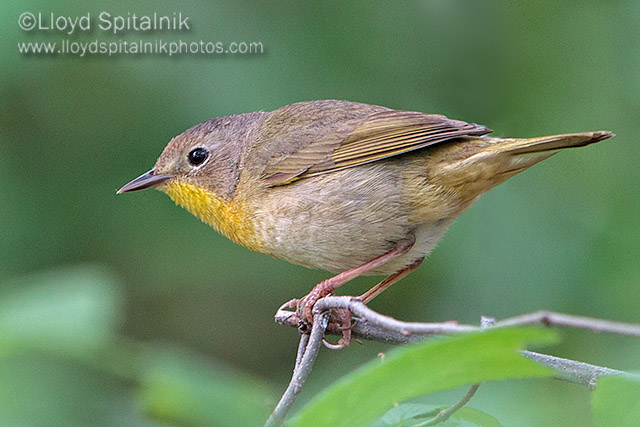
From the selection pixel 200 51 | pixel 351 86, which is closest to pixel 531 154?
pixel 351 86

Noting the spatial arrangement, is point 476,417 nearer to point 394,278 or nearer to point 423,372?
point 423,372

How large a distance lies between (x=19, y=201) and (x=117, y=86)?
1.12 metres

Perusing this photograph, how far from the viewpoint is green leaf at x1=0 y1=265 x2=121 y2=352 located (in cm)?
173

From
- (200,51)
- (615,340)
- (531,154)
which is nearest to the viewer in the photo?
(531,154)

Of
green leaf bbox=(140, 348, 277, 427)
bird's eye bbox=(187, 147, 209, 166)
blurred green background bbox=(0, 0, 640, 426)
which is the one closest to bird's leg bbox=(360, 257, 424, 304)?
blurred green background bbox=(0, 0, 640, 426)

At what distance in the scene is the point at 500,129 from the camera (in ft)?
17.8


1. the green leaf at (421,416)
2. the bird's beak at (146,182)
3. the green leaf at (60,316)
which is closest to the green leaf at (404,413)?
the green leaf at (421,416)

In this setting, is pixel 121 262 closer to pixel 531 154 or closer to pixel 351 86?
pixel 351 86

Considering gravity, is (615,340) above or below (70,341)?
below

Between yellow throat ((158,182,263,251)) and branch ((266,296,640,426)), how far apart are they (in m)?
0.57

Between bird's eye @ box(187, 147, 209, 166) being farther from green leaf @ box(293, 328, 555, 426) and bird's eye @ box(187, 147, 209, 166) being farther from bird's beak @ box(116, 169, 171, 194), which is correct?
green leaf @ box(293, 328, 555, 426)

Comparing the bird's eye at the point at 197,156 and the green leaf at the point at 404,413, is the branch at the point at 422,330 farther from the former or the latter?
the bird's eye at the point at 197,156

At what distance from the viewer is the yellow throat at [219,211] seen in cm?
402

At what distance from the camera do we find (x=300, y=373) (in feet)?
7.95
